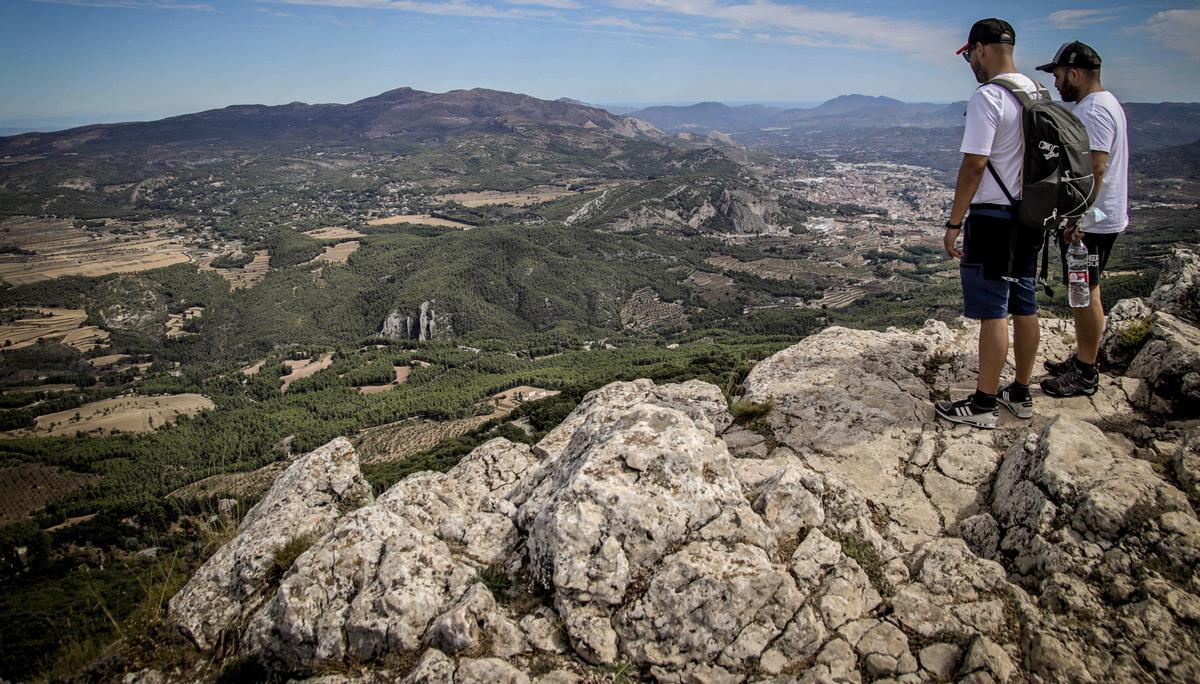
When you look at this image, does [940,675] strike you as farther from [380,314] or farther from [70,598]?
[380,314]

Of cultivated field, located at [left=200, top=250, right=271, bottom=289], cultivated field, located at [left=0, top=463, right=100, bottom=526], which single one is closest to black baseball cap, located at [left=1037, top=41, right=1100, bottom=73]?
cultivated field, located at [left=0, top=463, right=100, bottom=526]

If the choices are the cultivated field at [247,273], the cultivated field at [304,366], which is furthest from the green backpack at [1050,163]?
the cultivated field at [247,273]

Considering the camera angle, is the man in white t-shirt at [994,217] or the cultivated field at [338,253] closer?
the man in white t-shirt at [994,217]

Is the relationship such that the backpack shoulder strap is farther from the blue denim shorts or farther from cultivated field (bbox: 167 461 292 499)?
cultivated field (bbox: 167 461 292 499)

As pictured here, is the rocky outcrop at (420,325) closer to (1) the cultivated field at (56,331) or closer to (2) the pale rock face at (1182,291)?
(1) the cultivated field at (56,331)

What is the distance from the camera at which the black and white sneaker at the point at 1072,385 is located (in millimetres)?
7449

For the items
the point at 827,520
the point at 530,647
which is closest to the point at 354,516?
the point at 530,647

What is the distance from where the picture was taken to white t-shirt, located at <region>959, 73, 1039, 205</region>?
5.85 meters

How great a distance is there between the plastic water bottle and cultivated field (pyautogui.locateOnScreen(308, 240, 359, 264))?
185009 mm

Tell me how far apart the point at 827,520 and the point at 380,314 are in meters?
155

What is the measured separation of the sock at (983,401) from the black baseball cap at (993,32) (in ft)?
14.0

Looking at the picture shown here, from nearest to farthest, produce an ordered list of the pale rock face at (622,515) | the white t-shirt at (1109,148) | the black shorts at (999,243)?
1. the pale rock face at (622,515)
2. the black shorts at (999,243)
3. the white t-shirt at (1109,148)

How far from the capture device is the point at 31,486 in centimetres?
6328

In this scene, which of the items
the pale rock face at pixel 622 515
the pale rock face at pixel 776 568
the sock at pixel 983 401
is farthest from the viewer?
the sock at pixel 983 401
